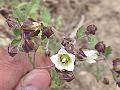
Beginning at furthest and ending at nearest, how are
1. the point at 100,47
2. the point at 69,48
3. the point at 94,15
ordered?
the point at 94,15
the point at 100,47
the point at 69,48

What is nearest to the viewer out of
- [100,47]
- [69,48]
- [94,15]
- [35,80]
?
[69,48]

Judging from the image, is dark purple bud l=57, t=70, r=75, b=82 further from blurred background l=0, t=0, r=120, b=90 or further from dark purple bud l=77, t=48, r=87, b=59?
blurred background l=0, t=0, r=120, b=90

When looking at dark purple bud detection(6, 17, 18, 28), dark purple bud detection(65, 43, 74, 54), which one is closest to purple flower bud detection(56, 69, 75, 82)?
dark purple bud detection(65, 43, 74, 54)

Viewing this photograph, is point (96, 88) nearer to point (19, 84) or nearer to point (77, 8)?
point (77, 8)

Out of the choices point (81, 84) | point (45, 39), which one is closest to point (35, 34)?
point (45, 39)

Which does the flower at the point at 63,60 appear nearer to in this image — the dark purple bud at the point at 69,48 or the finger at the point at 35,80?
the dark purple bud at the point at 69,48

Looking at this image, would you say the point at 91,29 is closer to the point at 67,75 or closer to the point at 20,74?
the point at 67,75

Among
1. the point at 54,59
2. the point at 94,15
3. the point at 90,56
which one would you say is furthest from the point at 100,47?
the point at 94,15
